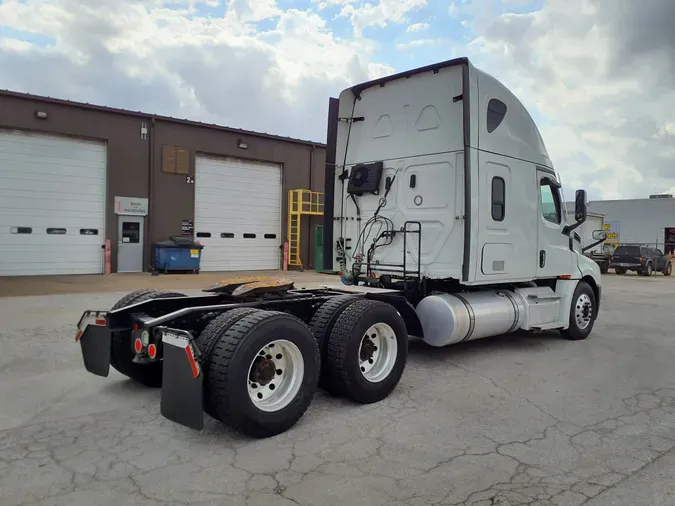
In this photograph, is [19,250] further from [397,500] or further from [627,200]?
[627,200]

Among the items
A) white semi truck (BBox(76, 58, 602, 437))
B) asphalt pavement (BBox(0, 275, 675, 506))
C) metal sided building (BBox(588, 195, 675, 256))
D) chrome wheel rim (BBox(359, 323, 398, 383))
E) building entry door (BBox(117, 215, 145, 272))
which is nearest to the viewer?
asphalt pavement (BBox(0, 275, 675, 506))

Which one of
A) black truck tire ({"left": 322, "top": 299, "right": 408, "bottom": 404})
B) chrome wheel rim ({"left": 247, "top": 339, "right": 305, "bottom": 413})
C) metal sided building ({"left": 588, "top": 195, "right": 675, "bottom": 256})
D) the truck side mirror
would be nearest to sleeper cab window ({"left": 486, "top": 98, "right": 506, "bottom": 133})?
the truck side mirror

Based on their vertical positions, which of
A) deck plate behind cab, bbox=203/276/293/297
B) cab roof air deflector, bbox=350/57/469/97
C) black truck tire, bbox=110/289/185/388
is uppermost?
cab roof air deflector, bbox=350/57/469/97

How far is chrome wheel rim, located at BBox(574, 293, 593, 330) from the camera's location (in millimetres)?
8414

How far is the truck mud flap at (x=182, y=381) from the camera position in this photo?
3.74m

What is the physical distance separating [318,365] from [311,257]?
19093 mm

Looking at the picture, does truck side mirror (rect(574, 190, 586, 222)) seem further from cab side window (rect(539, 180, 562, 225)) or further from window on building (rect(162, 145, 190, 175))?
window on building (rect(162, 145, 190, 175))

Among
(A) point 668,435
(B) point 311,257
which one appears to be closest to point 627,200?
(B) point 311,257

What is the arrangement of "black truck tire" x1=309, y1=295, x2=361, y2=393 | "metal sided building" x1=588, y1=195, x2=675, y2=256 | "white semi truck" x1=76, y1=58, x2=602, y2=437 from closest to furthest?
"white semi truck" x1=76, y1=58, x2=602, y2=437 < "black truck tire" x1=309, y1=295, x2=361, y2=393 < "metal sided building" x1=588, y1=195, x2=675, y2=256

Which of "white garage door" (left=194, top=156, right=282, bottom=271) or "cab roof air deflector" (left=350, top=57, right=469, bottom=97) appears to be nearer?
"cab roof air deflector" (left=350, top=57, right=469, bottom=97)

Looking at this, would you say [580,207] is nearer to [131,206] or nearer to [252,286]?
[252,286]

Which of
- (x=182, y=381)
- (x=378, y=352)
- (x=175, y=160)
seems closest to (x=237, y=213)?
(x=175, y=160)

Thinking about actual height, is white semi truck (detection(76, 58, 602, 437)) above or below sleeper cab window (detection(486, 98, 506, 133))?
below

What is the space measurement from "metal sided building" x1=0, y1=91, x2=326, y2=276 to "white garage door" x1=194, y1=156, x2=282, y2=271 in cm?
4
